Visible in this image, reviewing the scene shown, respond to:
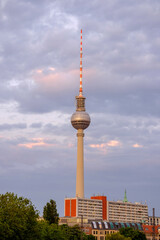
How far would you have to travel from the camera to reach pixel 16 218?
101250 millimetres

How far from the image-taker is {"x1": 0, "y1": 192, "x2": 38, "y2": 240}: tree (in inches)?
3899

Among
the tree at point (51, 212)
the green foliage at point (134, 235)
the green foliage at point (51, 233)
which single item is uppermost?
the tree at point (51, 212)

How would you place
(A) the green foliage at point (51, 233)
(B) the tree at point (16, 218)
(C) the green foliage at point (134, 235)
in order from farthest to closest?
(C) the green foliage at point (134, 235), (A) the green foliage at point (51, 233), (B) the tree at point (16, 218)

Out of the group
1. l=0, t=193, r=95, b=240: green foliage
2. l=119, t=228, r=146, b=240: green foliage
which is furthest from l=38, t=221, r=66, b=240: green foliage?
l=119, t=228, r=146, b=240: green foliage

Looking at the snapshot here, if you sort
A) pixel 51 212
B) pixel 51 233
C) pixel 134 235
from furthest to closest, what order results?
pixel 134 235
pixel 51 212
pixel 51 233

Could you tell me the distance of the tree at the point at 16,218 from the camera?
99025 millimetres

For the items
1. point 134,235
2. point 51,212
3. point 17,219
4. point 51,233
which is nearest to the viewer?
point 17,219

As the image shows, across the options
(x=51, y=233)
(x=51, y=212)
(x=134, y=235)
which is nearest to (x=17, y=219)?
(x=51, y=233)

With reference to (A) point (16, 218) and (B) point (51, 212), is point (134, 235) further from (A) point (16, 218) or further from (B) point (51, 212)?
(A) point (16, 218)

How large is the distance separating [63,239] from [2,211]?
3802 centimetres

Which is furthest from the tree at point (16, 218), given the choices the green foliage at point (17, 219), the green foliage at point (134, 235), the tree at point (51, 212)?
the green foliage at point (134, 235)

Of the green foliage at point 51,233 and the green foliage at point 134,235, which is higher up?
the green foliage at point 134,235

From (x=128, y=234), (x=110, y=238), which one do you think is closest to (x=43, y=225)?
(x=110, y=238)

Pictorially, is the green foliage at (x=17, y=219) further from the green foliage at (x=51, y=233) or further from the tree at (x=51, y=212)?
the tree at (x=51, y=212)
